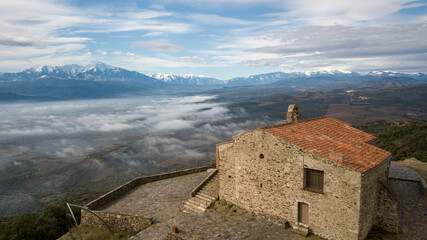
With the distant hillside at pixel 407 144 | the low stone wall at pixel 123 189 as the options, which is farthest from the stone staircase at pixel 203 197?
the distant hillside at pixel 407 144

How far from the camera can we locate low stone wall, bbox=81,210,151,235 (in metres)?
20.8

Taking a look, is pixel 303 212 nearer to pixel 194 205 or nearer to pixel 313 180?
pixel 313 180

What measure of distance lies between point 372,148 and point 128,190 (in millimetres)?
24817

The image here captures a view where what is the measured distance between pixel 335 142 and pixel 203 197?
1194cm

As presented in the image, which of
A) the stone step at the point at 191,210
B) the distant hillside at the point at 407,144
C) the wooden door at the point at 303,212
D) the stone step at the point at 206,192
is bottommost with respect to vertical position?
the distant hillside at the point at 407,144

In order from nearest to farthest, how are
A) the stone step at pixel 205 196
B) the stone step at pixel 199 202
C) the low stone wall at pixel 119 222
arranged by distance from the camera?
the low stone wall at pixel 119 222 → the stone step at pixel 199 202 → the stone step at pixel 205 196

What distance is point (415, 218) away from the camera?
19.0 m

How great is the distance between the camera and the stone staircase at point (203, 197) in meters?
22.2

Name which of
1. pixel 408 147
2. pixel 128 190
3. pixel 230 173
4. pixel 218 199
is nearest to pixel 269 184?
pixel 230 173

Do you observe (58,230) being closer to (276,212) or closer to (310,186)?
(276,212)

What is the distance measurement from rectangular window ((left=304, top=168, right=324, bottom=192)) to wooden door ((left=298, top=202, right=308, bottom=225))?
1.31 meters

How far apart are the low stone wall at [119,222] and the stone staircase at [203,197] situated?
3712 millimetres

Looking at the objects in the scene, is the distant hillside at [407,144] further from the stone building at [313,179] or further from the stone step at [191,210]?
the stone step at [191,210]

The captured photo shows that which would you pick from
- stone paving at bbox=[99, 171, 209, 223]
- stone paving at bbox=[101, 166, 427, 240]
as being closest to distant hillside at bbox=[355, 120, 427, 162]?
stone paving at bbox=[101, 166, 427, 240]
